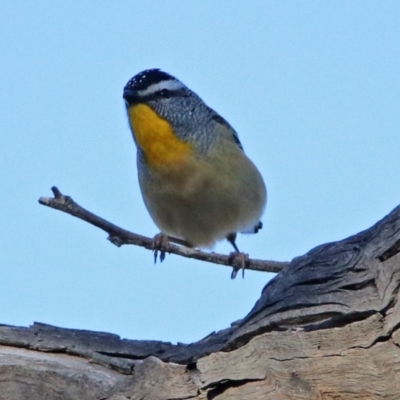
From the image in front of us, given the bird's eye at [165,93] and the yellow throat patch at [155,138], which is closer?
the yellow throat patch at [155,138]

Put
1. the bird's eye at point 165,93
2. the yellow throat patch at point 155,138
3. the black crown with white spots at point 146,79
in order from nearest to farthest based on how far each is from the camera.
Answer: the yellow throat patch at point 155,138 < the black crown with white spots at point 146,79 < the bird's eye at point 165,93

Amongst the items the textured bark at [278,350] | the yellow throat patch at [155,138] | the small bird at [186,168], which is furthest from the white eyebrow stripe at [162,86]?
the textured bark at [278,350]

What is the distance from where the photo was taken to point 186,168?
737 centimetres

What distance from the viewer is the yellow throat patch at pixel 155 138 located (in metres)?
7.25

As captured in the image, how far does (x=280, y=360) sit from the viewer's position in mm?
4410

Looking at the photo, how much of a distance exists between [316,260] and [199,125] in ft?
10.9

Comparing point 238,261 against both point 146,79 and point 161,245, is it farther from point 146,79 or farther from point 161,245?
point 146,79

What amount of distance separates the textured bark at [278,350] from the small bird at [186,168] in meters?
2.30

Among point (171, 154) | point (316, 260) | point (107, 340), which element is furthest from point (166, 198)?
point (316, 260)

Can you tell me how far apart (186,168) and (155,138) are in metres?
0.35

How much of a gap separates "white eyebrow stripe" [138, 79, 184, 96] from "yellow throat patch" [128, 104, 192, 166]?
0.43ft

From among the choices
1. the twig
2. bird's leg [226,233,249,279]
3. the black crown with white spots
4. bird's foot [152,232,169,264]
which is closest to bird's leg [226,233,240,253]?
bird's leg [226,233,249,279]

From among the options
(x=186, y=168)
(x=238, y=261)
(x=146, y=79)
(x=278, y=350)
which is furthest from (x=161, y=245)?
(x=278, y=350)

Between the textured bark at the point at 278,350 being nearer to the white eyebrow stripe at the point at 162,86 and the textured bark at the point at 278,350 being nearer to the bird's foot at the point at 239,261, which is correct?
the bird's foot at the point at 239,261
